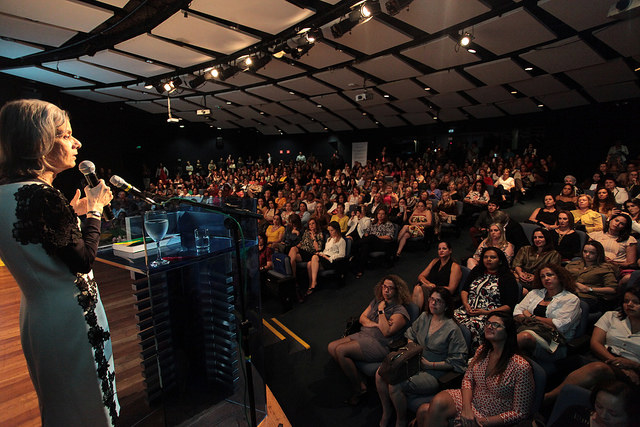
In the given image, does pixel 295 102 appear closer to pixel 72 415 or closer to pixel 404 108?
pixel 404 108

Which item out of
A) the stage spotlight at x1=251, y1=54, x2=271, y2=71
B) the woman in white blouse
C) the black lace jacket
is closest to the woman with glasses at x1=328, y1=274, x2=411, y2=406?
the woman in white blouse

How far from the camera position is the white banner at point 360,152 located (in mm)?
14227

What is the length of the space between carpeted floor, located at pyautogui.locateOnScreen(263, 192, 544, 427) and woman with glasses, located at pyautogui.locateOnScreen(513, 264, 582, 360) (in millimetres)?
1222

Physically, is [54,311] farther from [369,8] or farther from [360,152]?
[360,152]

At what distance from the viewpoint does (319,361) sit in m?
2.89

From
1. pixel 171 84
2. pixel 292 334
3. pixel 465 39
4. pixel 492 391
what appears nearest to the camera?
pixel 492 391

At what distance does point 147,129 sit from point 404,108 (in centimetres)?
1107

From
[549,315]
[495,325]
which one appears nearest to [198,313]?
[495,325]

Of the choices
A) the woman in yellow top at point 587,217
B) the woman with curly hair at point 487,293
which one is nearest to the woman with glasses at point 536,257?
the woman with curly hair at point 487,293

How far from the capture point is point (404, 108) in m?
10.4

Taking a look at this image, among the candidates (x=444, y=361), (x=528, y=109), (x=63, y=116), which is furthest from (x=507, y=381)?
(x=528, y=109)

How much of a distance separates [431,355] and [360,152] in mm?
12733

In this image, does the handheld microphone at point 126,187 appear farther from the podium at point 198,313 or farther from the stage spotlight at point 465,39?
the stage spotlight at point 465,39

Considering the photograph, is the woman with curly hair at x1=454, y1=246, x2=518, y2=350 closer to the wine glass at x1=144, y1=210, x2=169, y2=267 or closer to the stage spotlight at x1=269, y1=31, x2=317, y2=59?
the wine glass at x1=144, y1=210, x2=169, y2=267
